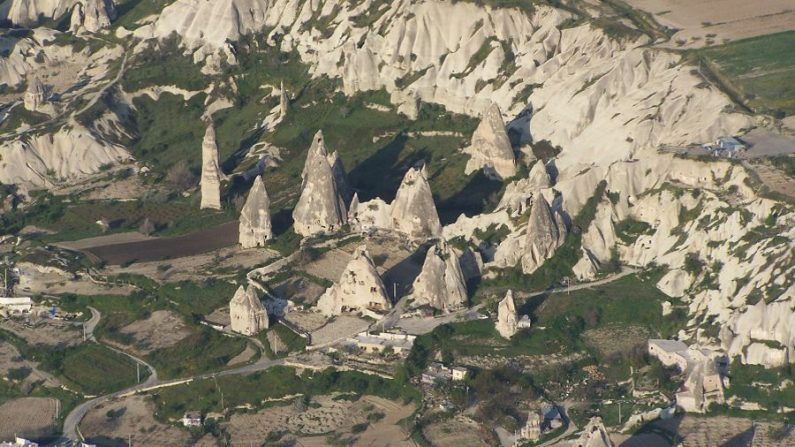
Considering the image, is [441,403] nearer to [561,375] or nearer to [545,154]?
[561,375]

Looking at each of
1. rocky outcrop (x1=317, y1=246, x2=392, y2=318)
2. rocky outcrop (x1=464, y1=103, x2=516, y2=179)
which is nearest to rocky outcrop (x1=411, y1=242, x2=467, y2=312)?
rocky outcrop (x1=317, y1=246, x2=392, y2=318)

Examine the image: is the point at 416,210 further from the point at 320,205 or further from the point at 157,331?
the point at 157,331

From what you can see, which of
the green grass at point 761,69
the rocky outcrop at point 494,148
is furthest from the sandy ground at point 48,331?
the green grass at point 761,69

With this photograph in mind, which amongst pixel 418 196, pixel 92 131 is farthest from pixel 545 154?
pixel 92 131

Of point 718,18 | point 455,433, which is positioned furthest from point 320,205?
point 718,18

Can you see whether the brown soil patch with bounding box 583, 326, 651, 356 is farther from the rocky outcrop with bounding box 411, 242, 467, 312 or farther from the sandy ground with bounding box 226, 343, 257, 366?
the sandy ground with bounding box 226, 343, 257, 366

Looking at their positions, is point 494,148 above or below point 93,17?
below
